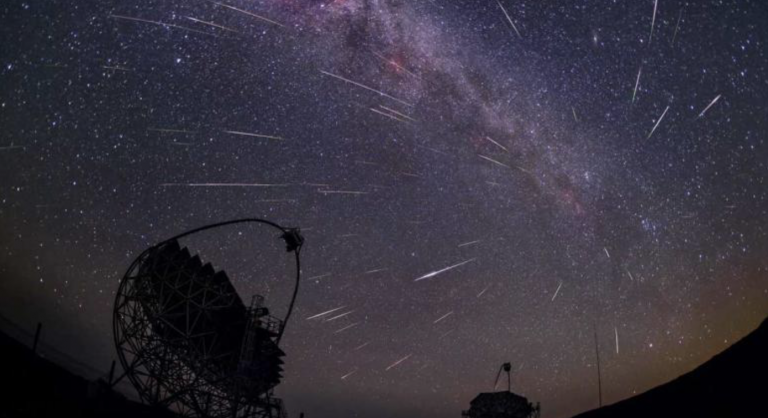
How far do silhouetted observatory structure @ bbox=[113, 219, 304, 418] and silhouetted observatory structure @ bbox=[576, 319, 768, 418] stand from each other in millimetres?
18665

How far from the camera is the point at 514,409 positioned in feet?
127

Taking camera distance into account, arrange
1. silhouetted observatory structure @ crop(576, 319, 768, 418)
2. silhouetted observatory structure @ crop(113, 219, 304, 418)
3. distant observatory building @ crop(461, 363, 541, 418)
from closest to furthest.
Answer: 1. silhouetted observatory structure @ crop(576, 319, 768, 418)
2. silhouetted observatory structure @ crop(113, 219, 304, 418)
3. distant observatory building @ crop(461, 363, 541, 418)

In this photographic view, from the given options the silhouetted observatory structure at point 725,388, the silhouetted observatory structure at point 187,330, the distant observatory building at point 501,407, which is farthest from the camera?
the distant observatory building at point 501,407

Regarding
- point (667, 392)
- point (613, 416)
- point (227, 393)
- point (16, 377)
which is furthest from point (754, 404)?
point (16, 377)

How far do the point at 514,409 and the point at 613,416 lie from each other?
57.1 ft

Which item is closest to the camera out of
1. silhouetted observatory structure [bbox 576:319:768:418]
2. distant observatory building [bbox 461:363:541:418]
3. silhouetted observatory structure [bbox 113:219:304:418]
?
silhouetted observatory structure [bbox 576:319:768:418]

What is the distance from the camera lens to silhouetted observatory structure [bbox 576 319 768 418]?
54.0ft

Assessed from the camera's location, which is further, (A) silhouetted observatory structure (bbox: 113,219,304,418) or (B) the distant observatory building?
(B) the distant observatory building

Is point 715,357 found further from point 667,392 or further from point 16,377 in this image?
point 16,377

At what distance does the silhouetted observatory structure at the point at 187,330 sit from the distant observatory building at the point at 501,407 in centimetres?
2221

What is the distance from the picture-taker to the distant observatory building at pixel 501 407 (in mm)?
38656

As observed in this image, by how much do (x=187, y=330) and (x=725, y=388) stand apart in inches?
912

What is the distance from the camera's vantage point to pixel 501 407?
39219 millimetres

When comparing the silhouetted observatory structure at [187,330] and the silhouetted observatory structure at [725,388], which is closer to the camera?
the silhouetted observatory structure at [725,388]
